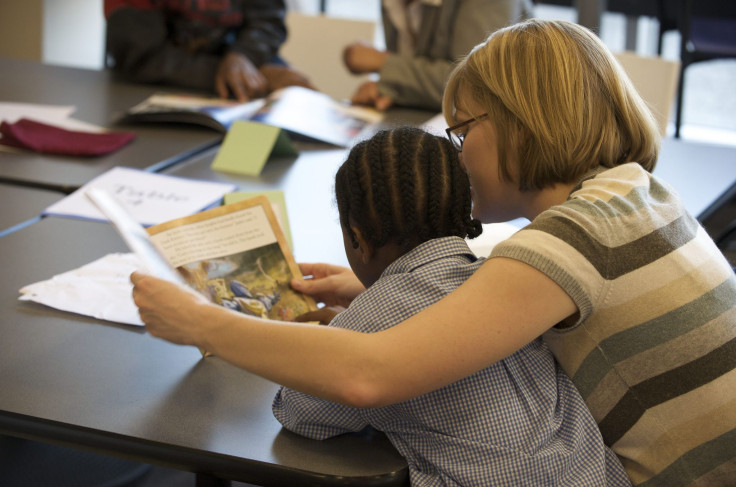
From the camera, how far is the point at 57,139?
1.86 meters

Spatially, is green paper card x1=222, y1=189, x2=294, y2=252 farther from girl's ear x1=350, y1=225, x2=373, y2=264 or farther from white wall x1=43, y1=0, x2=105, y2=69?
white wall x1=43, y1=0, x2=105, y2=69

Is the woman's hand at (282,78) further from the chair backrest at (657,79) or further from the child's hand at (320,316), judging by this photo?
the child's hand at (320,316)

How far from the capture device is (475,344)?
2.59 ft

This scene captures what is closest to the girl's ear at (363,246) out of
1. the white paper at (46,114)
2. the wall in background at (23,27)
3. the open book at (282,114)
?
the open book at (282,114)

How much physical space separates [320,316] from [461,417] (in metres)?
0.33

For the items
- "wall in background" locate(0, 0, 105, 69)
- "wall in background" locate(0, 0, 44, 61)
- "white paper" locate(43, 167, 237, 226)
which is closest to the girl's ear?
"white paper" locate(43, 167, 237, 226)

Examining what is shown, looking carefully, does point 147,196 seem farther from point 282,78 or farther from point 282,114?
point 282,78

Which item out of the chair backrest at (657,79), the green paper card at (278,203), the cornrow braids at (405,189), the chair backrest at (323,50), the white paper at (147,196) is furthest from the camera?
the chair backrest at (323,50)

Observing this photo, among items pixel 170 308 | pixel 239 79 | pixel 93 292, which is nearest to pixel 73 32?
pixel 239 79

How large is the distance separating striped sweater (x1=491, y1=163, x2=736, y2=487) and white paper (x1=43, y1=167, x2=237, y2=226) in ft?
2.70

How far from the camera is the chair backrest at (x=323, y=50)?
3.36 meters

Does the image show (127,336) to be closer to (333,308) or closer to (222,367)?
(222,367)

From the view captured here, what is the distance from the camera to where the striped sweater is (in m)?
0.88

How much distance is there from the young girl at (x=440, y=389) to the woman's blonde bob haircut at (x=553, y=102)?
107 mm
